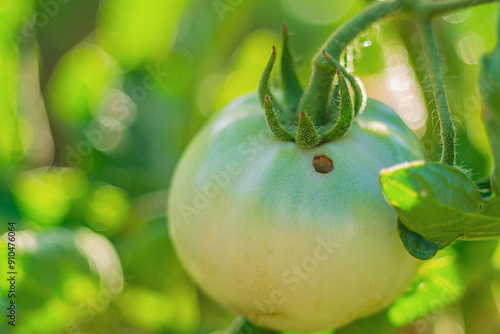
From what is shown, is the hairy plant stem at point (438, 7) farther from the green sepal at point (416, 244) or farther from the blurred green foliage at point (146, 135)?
the green sepal at point (416, 244)

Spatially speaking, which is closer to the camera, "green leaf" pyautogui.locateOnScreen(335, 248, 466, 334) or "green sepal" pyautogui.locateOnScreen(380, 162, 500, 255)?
"green sepal" pyautogui.locateOnScreen(380, 162, 500, 255)

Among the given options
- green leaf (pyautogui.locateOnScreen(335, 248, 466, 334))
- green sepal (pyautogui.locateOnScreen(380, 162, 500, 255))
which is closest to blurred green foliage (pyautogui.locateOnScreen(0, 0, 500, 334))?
green leaf (pyautogui.locateOnScreen(335, 248, 466, 334))

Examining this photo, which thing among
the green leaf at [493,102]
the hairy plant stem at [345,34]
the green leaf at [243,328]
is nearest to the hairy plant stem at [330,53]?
the hairy plant stem at [345,34]

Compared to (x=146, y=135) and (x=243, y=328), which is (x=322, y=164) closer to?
(x=243, y=328)

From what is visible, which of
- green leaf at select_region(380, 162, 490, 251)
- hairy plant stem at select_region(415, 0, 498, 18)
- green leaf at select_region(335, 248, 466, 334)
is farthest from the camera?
Result: green leaf at select_region(335, 248, 466, 334)

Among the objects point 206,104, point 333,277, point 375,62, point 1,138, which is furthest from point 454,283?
point 1,138

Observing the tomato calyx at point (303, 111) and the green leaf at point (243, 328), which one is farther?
the green leaf at point (243, 328)

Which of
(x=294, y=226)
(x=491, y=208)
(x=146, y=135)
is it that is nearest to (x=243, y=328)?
(x=294, y=226)

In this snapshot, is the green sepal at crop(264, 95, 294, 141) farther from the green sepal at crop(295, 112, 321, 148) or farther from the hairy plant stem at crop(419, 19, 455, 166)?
the hairy plant stem at crop(419, 19, 455, 166)
